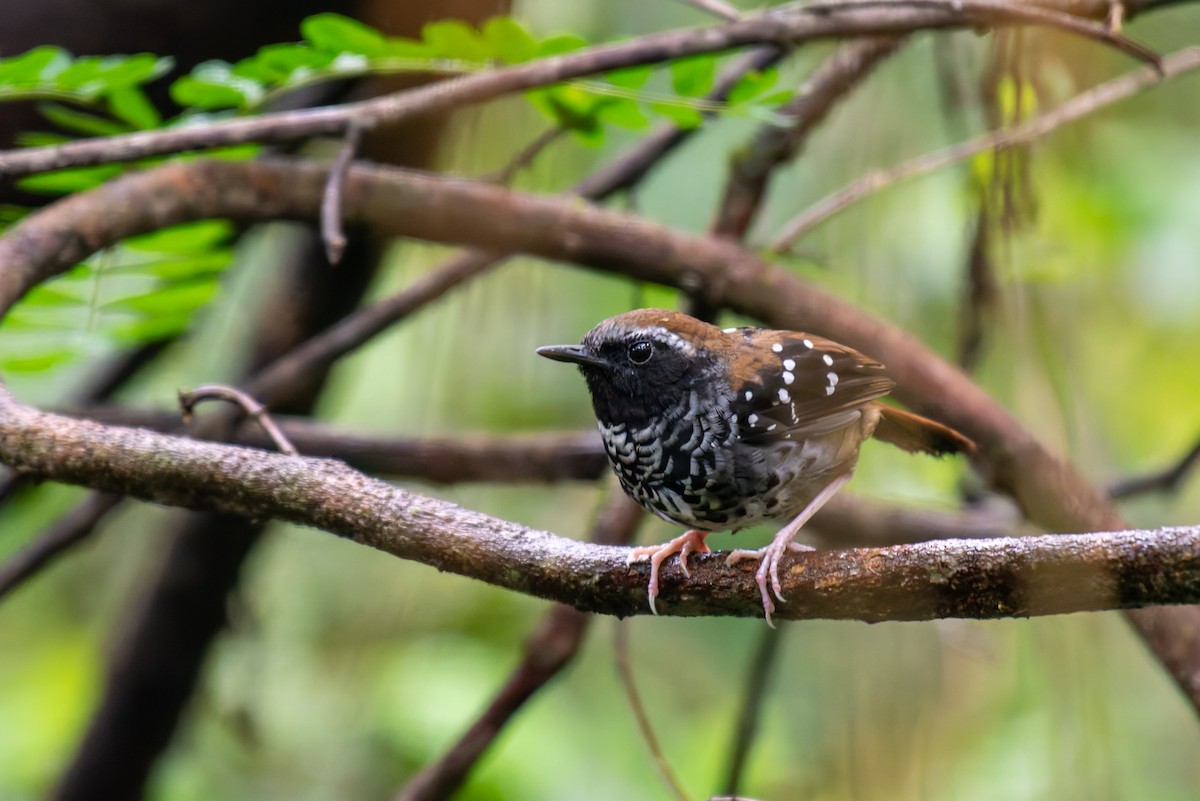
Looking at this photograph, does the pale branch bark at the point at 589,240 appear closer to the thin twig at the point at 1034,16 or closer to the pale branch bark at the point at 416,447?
the pale branch bark at the point at 416,447

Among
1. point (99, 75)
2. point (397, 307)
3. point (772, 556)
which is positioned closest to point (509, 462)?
point (397, 307)

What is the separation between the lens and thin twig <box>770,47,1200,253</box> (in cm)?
330

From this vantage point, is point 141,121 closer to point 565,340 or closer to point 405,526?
point 565,340

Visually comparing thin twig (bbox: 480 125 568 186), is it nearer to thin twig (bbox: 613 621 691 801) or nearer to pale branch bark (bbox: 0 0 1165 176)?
pale branch bark (bbox: 0 0 1165 176)

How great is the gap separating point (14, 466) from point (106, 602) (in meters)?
4.39

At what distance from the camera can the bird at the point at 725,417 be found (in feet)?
8.39

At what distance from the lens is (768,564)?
205 cm

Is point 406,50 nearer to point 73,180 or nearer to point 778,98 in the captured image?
point 778,98

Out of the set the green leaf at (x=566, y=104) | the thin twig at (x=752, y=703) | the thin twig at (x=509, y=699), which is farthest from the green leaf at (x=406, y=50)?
the thin twig at (x=752, y=703)

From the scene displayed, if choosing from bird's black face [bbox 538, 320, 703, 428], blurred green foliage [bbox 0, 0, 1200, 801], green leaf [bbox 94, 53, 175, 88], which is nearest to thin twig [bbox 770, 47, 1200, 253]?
blurred green foliage [bbox 0, 0, 1200, 801]

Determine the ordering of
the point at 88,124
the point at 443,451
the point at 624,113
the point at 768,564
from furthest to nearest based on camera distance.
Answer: the point at 443,451 < the point at 88,124 < the point at 624,113 < the point at 768,564

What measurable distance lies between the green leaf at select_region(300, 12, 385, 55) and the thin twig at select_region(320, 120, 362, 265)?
0.70 feet

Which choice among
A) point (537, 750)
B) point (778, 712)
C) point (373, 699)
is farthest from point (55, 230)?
point (778, 712)

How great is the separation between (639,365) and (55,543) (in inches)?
108
